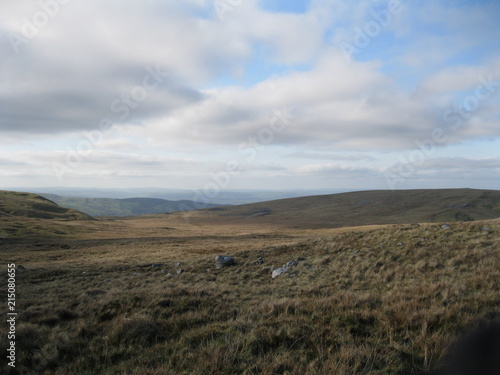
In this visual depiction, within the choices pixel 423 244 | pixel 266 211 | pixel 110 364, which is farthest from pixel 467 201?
pixel 110 364

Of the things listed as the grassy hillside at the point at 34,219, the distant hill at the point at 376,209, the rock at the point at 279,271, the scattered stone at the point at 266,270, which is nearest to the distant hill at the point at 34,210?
the grassy hillside at the point at 34,219

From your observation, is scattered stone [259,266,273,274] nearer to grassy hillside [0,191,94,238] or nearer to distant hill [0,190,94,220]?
grassy hillside [0,191,94,238]

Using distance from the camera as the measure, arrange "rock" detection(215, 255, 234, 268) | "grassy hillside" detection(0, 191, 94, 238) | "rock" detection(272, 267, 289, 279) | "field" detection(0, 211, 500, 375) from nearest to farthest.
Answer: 1. "field" detection(0, 211, 500, 375)
2. "rock" detection(272, 267, 289, 279)
3. "rock" detection(215, 255, 234, 268)
4. "grassy hillside" detection(0, 191, 94, 238)

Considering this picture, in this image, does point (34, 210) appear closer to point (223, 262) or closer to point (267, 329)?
point (223, 262)

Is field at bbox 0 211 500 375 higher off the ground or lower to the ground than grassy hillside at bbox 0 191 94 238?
higher

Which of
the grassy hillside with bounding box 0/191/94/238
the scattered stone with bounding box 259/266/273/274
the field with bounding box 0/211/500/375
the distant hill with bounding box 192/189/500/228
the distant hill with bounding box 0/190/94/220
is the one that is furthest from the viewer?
the distant hill with bounding box 0/190/94/220

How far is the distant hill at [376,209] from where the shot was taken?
96113 mm

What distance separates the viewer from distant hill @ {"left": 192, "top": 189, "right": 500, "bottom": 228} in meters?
96.1

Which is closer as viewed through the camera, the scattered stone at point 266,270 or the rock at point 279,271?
the rock at point 279,271

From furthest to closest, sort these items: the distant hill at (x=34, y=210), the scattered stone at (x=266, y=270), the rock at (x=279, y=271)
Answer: the distant hill at (x=34, y=210) < the scattered stone at (x=266, y=270) < the rock at (x=279, y=271)

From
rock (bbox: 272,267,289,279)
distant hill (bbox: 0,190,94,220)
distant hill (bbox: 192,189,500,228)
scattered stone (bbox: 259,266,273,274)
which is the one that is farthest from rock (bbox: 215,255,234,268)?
distant hill (bbox: 0,190,94,220)

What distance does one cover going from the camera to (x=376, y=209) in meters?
128

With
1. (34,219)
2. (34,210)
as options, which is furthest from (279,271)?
(34,210)

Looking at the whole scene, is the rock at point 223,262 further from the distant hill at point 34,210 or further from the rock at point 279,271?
the distant hill at point 34,210
